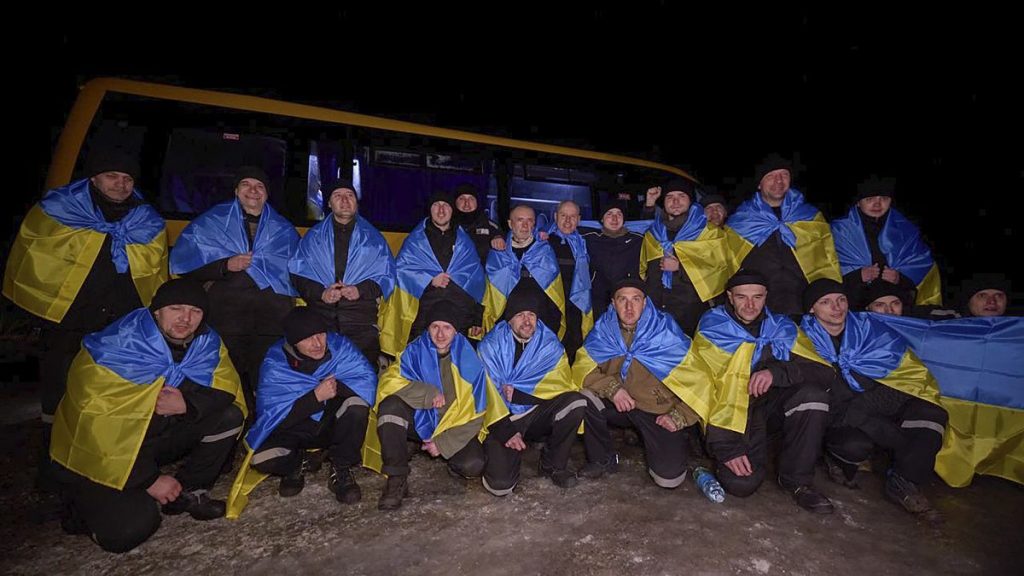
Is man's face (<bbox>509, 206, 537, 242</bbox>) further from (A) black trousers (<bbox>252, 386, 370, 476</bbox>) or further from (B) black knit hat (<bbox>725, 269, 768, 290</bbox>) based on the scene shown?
(A) black trousers (<bbox>252, 386, 370, 476</bbox>)

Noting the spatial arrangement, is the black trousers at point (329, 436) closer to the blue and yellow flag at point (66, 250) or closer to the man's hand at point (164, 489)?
the man's hand at point (164, 489)

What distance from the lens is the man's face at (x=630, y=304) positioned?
350cm

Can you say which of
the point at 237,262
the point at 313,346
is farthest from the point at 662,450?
the point at 237,262

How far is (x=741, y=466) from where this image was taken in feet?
10.3

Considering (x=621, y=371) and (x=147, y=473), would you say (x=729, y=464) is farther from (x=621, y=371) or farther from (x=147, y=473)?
(x=147, y=473)

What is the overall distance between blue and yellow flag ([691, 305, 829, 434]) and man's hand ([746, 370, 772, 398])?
4 centimetres

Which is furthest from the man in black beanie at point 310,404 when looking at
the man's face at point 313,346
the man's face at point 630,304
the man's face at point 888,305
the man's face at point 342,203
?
the man's face at point 888,305

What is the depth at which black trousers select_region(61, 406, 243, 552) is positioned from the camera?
252 centimetres

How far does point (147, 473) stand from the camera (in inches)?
104

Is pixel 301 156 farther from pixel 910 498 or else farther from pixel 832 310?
pixel 910 498

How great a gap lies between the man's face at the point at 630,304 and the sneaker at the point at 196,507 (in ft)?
9.75

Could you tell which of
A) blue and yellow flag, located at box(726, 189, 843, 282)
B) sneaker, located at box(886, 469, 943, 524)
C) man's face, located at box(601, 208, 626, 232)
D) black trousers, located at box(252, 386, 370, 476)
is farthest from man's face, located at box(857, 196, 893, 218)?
black trousers, located at box(252, 386, 370, 476)

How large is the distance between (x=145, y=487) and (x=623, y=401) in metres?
3.00

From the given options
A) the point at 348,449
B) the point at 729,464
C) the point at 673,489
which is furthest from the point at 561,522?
the point at 348,449
